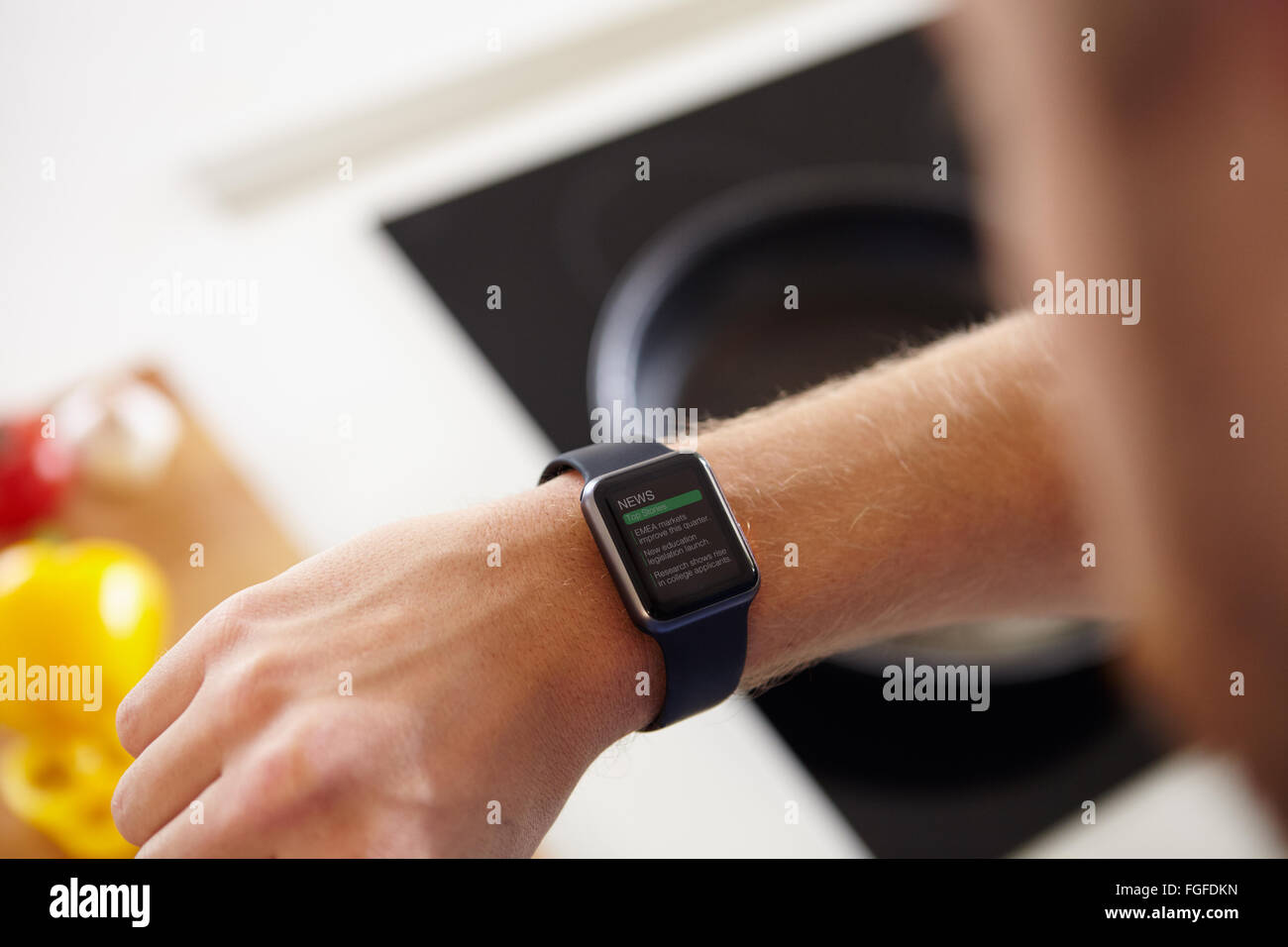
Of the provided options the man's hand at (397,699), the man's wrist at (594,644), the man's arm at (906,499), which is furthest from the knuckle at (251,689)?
the man's arm at (906,499)

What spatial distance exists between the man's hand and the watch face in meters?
0.03

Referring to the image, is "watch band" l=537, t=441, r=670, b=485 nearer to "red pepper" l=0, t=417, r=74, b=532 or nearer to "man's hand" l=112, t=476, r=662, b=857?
"man's hand" l=112, t=476, r=662, b=857

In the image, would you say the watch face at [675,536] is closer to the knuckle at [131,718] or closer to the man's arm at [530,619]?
the man's arm at [530,619]

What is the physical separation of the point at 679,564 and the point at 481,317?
53 centimetres

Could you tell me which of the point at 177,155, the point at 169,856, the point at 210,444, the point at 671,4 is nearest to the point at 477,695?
the point at 169,856

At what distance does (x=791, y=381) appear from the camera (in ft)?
3.05

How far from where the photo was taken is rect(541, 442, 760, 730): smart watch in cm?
Answer: 51

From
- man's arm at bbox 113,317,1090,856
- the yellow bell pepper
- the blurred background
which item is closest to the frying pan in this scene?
the blurred background

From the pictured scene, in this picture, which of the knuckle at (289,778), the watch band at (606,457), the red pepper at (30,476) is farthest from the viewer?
the red pepper at (30,476)

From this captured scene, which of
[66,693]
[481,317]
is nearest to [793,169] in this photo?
[481,317]

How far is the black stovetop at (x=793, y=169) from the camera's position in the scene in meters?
0.73

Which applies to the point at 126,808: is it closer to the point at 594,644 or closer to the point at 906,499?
the point at 594,644

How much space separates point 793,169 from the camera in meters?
1.11

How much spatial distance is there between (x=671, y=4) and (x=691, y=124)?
0.20 meters
